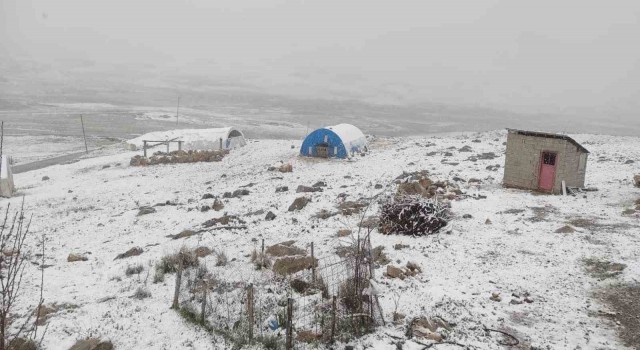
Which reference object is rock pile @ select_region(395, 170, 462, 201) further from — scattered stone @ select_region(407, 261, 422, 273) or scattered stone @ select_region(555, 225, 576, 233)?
scattered stone @ select_region(407, 261, 422, 273)

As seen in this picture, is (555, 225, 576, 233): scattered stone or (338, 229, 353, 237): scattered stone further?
(338, 229, 353, 237): scattered stone

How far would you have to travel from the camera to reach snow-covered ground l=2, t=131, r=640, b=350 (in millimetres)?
9320

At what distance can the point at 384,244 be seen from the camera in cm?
1339

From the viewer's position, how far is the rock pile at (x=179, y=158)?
3042 centimetres

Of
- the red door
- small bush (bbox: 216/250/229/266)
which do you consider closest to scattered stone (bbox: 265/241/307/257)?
small bush (bbox: 216/250/229/266)

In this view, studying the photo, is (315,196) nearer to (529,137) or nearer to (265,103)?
(529,137)

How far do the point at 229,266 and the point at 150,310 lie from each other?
8.15 feet

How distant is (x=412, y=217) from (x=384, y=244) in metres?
1.33

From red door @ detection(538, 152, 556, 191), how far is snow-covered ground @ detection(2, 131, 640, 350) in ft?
2.10

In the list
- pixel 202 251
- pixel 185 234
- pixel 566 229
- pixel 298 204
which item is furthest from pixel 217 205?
pixel 566 229

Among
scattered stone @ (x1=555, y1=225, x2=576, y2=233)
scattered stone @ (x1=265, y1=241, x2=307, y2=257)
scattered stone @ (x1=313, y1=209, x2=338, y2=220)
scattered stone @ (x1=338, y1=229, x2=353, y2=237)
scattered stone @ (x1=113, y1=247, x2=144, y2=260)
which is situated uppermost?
scattered stone @ (x1=555, y1=225, x2=576, y2=233)

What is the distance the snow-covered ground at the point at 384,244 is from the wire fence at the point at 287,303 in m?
0.38

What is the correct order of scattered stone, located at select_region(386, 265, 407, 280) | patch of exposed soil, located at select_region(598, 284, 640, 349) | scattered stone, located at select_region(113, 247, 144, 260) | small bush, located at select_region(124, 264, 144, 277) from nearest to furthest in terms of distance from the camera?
patch of exposed soil, located at select_region(598, 284, 640, 349) → scattered stone, located at select_region(386, 265, 407, 280) → small bush, located at select_region(124, 264, 144, 277) → scattered stone, located at select_region(113, 247, 144, 260)

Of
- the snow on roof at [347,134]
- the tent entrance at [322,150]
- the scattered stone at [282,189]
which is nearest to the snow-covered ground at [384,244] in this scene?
the scattered stone at [282,189]
